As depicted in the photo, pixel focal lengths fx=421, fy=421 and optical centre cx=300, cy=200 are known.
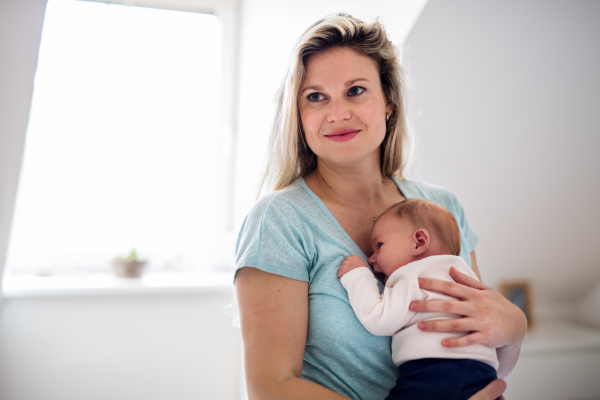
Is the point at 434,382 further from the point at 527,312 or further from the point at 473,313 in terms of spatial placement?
the point at 527,312

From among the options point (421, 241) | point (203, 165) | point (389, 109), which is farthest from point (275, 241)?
point (203, 165)

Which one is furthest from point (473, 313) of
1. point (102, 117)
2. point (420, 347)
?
point (102, 117)

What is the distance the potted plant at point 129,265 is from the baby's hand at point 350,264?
4.79 feet

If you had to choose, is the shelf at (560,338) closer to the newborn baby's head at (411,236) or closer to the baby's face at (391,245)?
the newborn baby's head at (411,236)

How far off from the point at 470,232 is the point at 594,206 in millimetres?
337

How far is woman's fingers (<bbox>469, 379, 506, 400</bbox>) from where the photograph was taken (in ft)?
2.86

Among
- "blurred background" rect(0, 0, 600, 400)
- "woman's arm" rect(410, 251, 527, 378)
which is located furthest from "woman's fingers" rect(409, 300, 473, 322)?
"blurred background" rect(0, 0, 600, 400)

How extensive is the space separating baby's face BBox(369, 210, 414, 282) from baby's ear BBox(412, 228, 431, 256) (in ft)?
0.03

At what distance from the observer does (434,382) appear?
0.86 m

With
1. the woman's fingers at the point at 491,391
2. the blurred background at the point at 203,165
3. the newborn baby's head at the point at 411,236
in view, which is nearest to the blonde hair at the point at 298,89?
the blurred background at the point at 203,165

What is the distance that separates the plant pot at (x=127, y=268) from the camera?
2.11 metres

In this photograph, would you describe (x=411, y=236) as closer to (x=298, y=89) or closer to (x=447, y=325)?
(x=447, y=325)

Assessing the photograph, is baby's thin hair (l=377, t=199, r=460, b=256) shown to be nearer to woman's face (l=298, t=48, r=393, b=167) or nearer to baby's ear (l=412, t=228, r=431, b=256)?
baby's ear (l=412, t=228, r=431, b=256)

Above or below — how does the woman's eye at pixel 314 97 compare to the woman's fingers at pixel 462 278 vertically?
above
